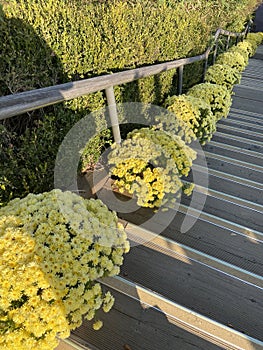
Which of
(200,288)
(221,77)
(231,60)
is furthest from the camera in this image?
(231,60)

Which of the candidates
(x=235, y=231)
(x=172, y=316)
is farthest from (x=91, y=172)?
(x=172, y=316)

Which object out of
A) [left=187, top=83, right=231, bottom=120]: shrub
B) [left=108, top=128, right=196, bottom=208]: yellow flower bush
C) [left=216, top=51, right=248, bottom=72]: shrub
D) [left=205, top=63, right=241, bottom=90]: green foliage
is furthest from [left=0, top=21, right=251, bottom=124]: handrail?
[left=216, top=51, right=248, bottom=72]: shrub

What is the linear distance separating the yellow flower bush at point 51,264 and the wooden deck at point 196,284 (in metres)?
0.23

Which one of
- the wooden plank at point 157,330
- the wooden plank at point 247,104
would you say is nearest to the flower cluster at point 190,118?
the wooden plank at point 157,330

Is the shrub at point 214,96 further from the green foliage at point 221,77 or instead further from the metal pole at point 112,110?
the metal pole at point 112,110

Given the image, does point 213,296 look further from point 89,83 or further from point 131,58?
point 131,58

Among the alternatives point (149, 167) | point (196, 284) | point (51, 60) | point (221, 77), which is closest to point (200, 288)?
point (196, 284)

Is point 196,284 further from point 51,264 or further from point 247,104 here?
point 247,104

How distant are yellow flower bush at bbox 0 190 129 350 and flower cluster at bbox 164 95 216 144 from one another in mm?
1775

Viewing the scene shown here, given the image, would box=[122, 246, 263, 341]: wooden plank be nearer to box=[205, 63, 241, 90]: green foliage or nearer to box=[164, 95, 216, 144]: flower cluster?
box=[164, 95, 216, 144]: flower cluster

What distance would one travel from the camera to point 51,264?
1.22 meters

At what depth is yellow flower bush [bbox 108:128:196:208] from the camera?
2.15 metres

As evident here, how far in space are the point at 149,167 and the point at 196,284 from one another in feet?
3.05

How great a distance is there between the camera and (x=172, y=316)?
1480 mm
